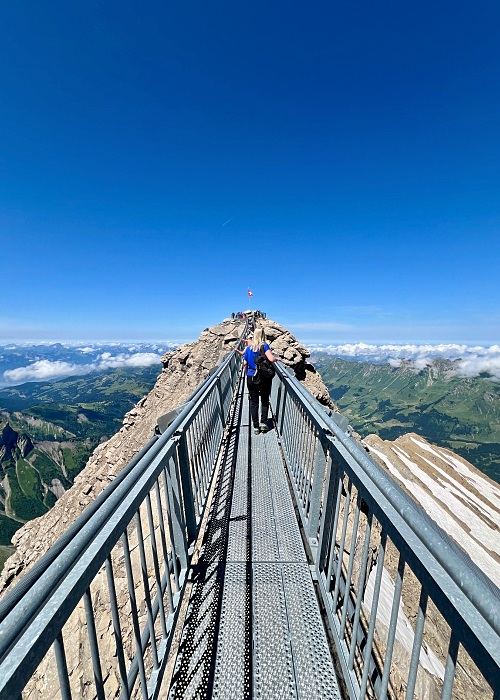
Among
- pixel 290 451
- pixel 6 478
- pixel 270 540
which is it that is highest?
pixel 290 451

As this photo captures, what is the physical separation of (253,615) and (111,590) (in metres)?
2.29

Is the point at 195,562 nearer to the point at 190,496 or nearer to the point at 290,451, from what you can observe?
the point at 190,496

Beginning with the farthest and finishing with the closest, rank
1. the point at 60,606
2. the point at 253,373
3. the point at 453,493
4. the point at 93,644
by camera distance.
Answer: the point at 453,493 → the point at 253,373 → the point at 93,644 → the point at 60,606

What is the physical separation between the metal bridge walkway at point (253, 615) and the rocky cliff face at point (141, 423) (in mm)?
8580

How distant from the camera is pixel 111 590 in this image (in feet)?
6.04

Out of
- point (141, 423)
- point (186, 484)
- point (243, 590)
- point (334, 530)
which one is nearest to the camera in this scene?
point (334, 530)

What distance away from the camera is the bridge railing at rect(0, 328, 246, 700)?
1.27m

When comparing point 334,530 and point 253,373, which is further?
point 253,373

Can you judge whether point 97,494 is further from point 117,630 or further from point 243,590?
point 117,630

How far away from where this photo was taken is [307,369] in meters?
20.7

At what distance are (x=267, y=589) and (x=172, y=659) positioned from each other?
3.95 ft

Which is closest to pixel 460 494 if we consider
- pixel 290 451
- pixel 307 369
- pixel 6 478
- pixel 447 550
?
pixel 307 369

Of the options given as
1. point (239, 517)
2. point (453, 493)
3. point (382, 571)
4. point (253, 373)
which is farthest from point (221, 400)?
point (453, 493)

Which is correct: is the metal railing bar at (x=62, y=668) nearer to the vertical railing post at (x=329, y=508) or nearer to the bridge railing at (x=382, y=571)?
the bridge railing at (x=382, y=571)
